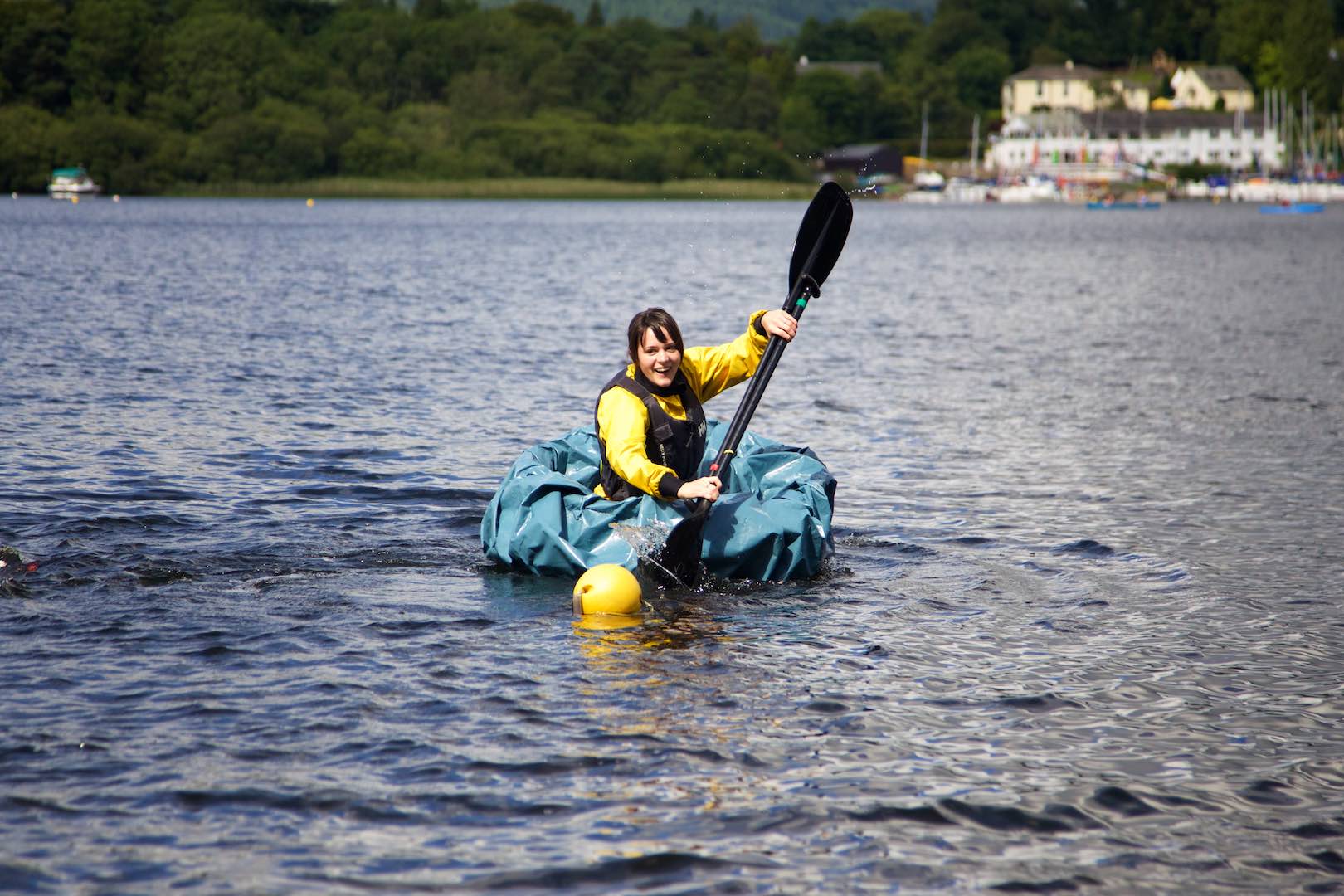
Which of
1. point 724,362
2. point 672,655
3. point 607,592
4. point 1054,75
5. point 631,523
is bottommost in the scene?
point 672,655

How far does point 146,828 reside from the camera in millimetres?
5691

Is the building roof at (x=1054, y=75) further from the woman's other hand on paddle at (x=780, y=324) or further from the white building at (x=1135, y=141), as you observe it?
the woman's other hand on paddle at (x=780, y=324)

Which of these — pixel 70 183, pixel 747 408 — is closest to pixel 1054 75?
pixel 70 183

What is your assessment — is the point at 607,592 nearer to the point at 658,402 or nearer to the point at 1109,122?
the point at 658,402

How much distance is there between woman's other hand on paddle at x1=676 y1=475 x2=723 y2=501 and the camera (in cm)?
845

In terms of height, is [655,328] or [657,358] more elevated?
[655,328]

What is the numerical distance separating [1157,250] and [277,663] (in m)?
57.2

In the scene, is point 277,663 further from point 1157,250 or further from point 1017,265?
point 1157,250

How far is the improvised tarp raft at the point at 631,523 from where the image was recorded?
918cm

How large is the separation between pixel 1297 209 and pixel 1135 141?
42.0 meters

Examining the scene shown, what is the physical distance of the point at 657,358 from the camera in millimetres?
8953

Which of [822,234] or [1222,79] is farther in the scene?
[1222,79]

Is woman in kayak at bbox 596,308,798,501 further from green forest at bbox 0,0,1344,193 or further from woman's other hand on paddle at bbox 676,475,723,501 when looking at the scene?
green forest at bbox 0,0,1344,193

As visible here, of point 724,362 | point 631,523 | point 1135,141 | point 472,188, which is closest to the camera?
point 631,523
